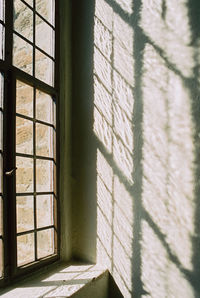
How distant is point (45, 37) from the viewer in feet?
7.30

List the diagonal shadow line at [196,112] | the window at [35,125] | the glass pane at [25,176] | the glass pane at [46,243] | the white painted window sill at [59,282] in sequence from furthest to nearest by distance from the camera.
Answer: the glass pane at [25,176] < the glass pane at [46,243] < the window at [35,125] < the diagonal shadow line at [196,112] < the white painted window sill at [59,282]

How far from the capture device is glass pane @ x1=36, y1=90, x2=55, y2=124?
219 cm

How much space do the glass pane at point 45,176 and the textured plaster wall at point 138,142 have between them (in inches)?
9.7

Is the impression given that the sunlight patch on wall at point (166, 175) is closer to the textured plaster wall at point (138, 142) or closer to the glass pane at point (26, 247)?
the textured plaster wall at point (138, 142)

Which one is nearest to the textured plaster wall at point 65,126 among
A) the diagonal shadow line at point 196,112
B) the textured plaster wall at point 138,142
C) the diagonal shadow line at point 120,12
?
the textured plaster wall at point 138,142

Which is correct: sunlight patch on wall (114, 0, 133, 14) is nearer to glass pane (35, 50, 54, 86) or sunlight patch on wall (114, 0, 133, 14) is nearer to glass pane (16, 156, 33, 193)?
glass pane (35, 50, 54, 86)

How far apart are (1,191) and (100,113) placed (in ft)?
3.44

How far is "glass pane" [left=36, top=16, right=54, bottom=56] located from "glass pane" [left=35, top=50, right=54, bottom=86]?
65 mm

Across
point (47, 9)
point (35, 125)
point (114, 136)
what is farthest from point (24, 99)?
point (114, 136)

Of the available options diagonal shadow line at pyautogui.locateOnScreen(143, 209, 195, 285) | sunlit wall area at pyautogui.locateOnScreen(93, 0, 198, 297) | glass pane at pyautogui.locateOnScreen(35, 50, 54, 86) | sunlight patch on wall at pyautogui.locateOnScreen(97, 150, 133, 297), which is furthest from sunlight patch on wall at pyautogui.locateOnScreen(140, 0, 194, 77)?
diagonal shadow line at pyautogui.locateOnScreen(143, 209, 195, 285)

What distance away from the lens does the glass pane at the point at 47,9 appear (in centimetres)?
221

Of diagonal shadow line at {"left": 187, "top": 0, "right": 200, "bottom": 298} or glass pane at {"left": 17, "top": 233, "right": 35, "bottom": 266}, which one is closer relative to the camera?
diagonal shadow line at {"left": 187, "top": 0, "right": 200, "bottom": 298}

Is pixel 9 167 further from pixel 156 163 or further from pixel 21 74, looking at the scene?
pixel 156 163

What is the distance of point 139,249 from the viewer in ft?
6.49
